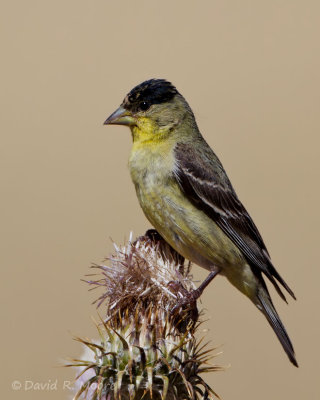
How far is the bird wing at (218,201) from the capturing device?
15.1 ft

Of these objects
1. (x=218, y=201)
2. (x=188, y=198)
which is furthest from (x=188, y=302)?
(x=218, y=201)

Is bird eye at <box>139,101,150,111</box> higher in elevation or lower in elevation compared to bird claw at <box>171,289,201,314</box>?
higher

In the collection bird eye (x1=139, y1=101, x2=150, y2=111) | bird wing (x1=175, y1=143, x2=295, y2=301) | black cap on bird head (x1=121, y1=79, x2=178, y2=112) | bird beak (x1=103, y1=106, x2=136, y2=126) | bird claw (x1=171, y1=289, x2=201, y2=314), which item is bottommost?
bird claw (x1=171, y1=289, x2=201, y2=314)

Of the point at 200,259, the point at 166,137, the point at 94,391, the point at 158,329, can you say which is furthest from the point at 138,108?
the point at 94,391

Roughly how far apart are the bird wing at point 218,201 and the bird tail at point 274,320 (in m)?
0.21

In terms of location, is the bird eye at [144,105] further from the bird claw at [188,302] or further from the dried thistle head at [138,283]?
the bird claw at [188,302]

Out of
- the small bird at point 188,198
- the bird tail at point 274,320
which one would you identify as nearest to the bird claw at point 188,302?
the small bird at point 188,198

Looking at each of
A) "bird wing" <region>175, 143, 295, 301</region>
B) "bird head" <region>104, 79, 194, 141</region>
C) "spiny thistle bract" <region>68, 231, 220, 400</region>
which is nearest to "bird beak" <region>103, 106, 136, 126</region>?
"bird head" <region>104, 79, 194, 141</region>

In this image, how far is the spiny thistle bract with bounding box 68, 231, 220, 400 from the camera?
11.1 feet

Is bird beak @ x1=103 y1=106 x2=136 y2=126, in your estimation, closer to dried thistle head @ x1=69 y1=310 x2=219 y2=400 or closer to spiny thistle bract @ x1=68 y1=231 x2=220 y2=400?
spiny thistle bract @ x1=68 y1=231 x2=220 y2=400

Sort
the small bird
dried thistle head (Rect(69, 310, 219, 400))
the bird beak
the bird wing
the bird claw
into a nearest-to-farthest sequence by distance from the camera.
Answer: dried thistle head (Rect(69, 310, 219, 400)) → the bird claw → the small bird → the bird wing → the bird beak

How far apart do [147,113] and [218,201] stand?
86 centimetres

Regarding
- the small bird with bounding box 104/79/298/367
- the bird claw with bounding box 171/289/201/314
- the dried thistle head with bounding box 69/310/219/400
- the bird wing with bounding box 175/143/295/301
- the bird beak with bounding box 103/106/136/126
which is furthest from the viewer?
the bird beak with bounding box 103/106/136/126

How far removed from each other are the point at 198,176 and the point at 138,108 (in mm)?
711
